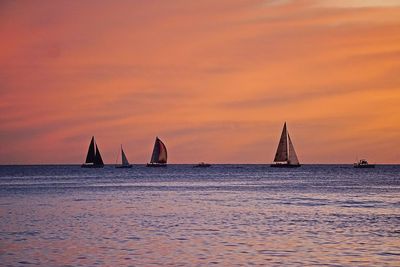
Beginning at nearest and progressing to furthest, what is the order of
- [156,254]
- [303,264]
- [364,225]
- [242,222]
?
[303,264] → [156,254] → [364,225] → [242,222]

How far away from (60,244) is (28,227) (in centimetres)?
1032

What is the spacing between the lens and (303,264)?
99.7 ft

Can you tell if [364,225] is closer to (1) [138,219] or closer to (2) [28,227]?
(1) [138,219]

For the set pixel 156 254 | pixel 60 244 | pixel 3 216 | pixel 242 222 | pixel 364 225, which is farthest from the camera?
pixel 3 216

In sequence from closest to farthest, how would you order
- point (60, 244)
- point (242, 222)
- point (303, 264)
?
point (303, 264) → point (60, 244) → point (242, 222)

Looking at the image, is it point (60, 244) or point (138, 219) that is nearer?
point (60, 244)

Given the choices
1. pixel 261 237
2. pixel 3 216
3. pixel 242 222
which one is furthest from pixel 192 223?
pixel 3 216

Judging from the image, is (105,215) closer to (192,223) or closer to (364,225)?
(192,223)

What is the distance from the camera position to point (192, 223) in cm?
4919

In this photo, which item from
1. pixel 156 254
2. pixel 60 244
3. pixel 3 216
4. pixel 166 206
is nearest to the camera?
pixel 156 254

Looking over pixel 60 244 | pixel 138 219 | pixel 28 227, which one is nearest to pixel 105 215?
pixel 138 219

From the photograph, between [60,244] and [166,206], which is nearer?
[60,244]

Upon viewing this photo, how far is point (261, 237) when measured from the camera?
4022 cm

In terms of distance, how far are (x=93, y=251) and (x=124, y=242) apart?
11.0 ft
